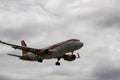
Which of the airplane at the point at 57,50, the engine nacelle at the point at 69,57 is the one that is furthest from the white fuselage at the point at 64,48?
the engine nacelle at the point at 69,57

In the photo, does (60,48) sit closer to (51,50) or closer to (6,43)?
(51,50)

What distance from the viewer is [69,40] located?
369 ft

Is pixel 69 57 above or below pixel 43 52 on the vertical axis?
above

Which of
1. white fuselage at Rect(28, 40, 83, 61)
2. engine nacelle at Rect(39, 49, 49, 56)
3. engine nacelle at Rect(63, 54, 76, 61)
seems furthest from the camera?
engine nacelle at Rect(63, 54, 76, 61)

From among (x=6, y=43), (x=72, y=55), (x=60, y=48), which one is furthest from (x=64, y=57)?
(x=6, y=43)

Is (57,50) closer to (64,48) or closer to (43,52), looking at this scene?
(64,48)

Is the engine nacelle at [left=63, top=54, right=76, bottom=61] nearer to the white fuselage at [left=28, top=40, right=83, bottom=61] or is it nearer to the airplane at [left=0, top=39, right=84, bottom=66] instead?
the airplane at [left=0, top=39, right=84, bottom=66]

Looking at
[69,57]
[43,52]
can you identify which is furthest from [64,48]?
[69,57]

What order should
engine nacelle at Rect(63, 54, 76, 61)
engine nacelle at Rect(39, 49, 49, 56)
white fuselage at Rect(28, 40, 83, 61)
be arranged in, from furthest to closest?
engine nacelle at Rect(63, 54, 76, 61) → engine nacelle at Rect(39, 49, 49, 56) → white fuselage at Rect(28, 40, 83, 61)

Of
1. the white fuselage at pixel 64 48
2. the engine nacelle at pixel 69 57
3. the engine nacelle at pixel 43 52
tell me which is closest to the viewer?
the white fuselage at pixel 64 48

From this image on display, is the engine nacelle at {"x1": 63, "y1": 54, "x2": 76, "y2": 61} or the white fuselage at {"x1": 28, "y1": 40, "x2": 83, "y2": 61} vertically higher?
the engine nacelle at {"x1": 63, "y1": 54, "x2": 76, "y2": 61}

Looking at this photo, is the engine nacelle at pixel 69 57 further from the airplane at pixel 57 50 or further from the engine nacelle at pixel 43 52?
the engine nacelle at pixel 43 52

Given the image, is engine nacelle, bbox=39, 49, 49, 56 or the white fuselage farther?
engine nacelle, bbox=39, 49, 49, 56

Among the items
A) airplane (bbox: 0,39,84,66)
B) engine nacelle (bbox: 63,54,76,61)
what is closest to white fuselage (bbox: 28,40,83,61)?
airplane (bbox: 0,39,84,66)
